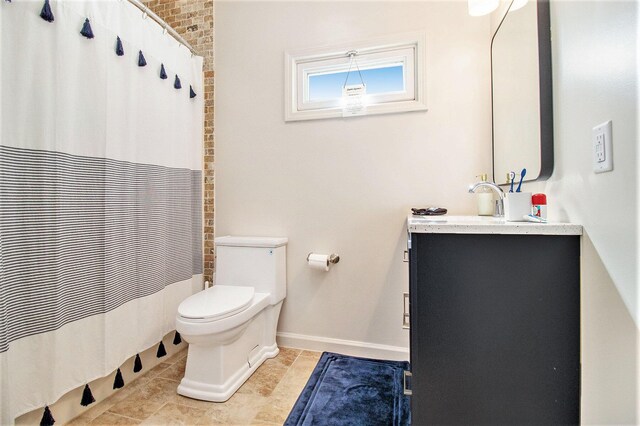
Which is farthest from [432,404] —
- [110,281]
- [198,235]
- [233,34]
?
[233,34]

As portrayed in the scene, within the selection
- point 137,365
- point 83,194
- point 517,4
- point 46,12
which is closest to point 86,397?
point 137,365

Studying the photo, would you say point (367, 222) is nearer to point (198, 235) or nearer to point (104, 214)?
point (198, 235)

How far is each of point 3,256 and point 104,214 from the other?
0.44m

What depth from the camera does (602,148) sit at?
830 millimetres

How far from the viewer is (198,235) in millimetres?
2307

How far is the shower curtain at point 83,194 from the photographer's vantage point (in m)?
1.21

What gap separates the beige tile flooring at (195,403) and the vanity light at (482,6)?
7.42ft

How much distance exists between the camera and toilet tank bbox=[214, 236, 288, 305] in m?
2.07

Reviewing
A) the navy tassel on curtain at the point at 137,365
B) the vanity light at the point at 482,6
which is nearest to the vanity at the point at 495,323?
the vanity light at the point at 482,6

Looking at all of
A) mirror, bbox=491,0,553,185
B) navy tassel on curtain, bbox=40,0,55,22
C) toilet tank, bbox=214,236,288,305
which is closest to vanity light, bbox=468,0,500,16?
mirror, bbox=491,0,553,185

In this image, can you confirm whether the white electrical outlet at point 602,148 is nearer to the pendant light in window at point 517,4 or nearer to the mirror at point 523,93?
the mirror at point 523,93

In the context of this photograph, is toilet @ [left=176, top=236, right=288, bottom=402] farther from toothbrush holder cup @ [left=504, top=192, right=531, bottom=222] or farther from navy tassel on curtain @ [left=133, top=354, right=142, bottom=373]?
toothbrush holder cup @ [left=504, top=192, right=531, bottom=222]

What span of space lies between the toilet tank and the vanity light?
176 cm

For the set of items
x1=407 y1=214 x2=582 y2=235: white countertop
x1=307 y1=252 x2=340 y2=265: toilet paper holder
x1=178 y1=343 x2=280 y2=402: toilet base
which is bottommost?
x1=178 y1=343 x2=280 y2=402: toilet base
